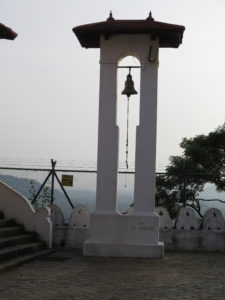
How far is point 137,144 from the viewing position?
42.0 feet

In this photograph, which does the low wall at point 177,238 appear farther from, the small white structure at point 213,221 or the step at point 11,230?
the step at point 11,230

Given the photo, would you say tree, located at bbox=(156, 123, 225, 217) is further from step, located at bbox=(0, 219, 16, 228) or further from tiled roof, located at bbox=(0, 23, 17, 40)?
tiled roof, located at bbox=(0, 23, 17, 40)

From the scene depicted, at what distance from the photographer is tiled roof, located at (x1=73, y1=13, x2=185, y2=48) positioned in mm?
12648

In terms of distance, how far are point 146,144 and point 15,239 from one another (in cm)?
363

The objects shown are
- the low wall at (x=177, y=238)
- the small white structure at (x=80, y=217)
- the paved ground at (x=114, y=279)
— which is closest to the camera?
the paved ground at (x=114, y=279)

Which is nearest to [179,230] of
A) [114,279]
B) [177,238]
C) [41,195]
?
[177,238]

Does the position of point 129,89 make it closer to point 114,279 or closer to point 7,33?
point 7,33

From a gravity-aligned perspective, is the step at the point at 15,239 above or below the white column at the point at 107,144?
below

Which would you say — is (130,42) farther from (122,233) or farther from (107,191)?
(122,233)

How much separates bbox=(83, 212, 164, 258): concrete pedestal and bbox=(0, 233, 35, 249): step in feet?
4.84

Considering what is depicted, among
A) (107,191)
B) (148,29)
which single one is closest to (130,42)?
(148,29)

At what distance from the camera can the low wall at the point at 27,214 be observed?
45.4 ft

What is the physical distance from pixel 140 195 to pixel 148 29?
12.4 feet

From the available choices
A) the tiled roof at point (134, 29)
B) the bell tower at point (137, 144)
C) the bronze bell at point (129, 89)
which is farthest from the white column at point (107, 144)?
the tiled roof at point (134, 29)
